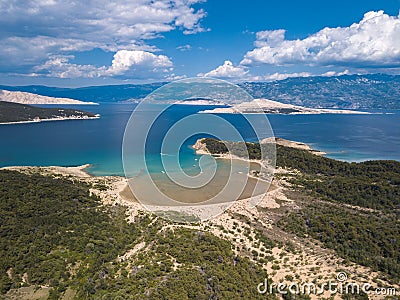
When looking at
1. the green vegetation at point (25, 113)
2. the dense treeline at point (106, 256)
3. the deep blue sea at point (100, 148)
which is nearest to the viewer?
the dense treeline at point (106, 256)

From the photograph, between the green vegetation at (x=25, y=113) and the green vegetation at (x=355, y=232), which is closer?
the green vegetation at (x=355, y=232)

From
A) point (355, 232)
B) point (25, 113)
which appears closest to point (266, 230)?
point (355, 232)

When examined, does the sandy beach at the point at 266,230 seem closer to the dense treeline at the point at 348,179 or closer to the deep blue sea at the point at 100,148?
the dense treeline at the point at 348,179

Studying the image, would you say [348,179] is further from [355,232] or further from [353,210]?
[355,232]

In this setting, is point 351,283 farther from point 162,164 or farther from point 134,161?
point 134,161

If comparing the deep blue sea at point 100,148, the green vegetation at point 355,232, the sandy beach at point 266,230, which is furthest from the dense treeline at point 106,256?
the deep blue sea at point 100,148

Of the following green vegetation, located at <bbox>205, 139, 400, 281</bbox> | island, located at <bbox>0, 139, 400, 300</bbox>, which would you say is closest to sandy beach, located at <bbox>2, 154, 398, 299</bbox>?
island, located at <bbox>0, 139, 400, 300</bbox>

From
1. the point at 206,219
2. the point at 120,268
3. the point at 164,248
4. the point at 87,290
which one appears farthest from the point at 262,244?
the point at 87,290

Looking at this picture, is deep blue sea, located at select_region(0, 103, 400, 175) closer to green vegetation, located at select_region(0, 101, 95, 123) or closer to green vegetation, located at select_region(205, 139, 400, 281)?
green vegetation, located at select_region(205, 139, 400, 281)
